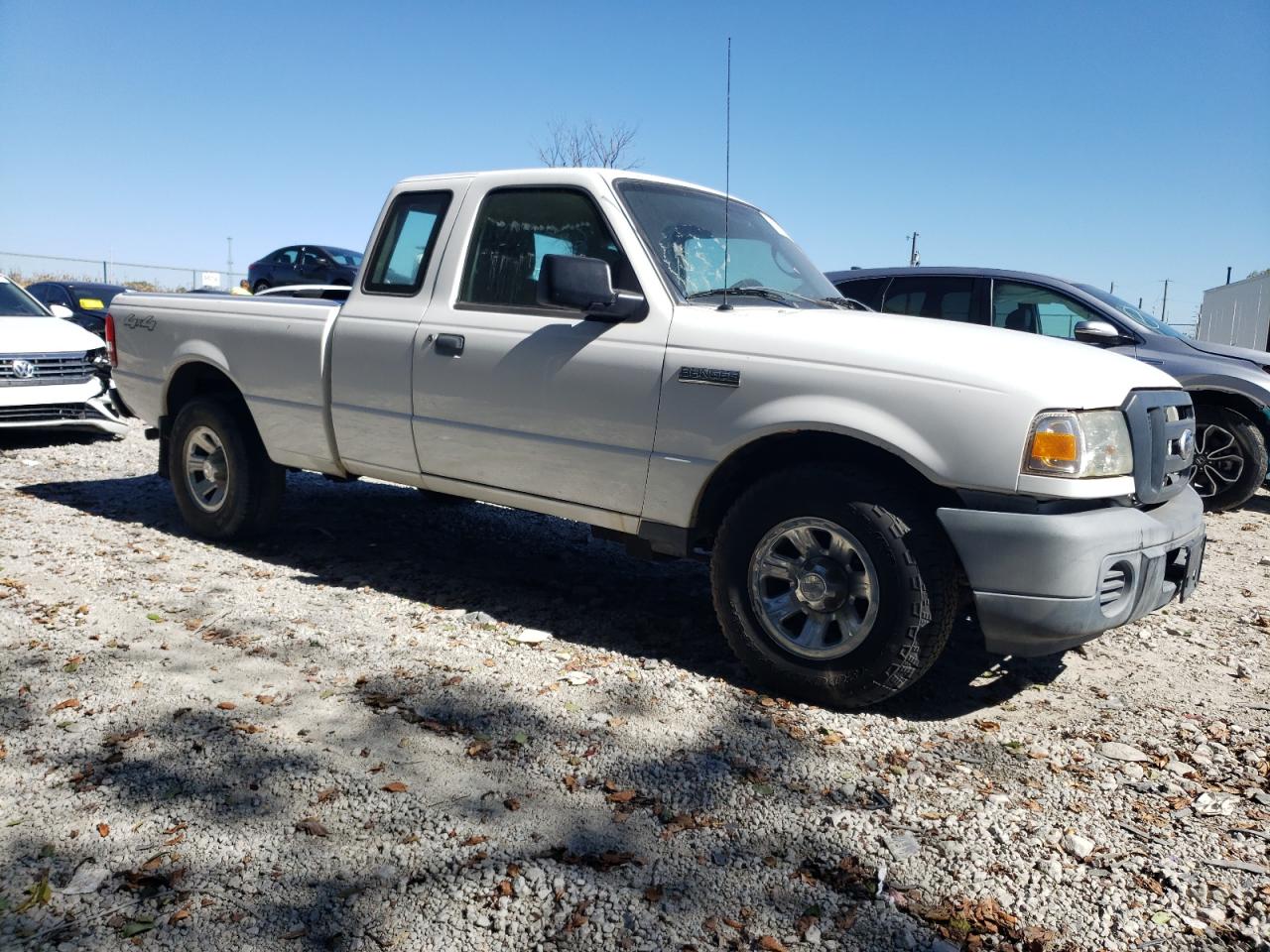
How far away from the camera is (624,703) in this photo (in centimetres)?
383

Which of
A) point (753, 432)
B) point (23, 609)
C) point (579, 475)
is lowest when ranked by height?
point (23, 609)

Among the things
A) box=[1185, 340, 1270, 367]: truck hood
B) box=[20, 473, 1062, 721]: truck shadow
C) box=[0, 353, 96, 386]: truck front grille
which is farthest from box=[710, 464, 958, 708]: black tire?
box=[0, 353, 96, 386]: truck front grille

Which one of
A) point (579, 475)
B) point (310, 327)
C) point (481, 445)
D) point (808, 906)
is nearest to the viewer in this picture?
point (808, 906)

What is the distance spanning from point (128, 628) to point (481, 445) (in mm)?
1777

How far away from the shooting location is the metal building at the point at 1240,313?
930 inches

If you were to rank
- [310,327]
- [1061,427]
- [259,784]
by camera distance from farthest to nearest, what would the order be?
[310,327], [1061,427], [259,784]

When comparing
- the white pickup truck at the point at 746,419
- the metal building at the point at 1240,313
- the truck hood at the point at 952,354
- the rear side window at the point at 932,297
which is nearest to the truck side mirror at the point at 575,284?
the white pickup truck at the point at 746,419

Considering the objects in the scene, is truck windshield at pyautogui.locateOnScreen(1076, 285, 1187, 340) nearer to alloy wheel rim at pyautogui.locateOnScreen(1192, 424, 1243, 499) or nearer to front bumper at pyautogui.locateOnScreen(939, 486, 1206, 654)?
alloy wheel rim at pyautogui.locateOnScreen(1192, 424, 1243, 499)

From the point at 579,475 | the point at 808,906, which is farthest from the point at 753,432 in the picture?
the point at 808,906

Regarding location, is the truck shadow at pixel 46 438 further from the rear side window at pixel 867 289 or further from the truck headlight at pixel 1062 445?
the truck headlight at pixel 1062 445

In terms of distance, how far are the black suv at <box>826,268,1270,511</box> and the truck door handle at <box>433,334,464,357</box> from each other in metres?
4.18

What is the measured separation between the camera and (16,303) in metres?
10.1

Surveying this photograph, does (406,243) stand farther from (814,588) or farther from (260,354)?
(814,588)

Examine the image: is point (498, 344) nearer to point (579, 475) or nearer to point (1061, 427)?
point (579, 475)
